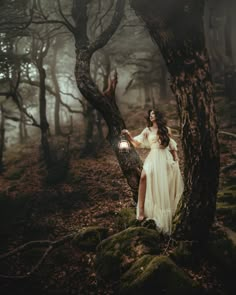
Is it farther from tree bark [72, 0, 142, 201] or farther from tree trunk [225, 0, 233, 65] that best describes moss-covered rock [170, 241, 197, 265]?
tree trunk [225, 0, 233, 65]

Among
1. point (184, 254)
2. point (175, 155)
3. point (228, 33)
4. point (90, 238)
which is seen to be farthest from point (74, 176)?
point (228, 33)

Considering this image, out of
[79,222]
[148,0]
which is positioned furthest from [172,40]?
[79,222]

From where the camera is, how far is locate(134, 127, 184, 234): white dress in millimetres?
5715

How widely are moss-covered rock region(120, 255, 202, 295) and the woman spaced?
3.69ft

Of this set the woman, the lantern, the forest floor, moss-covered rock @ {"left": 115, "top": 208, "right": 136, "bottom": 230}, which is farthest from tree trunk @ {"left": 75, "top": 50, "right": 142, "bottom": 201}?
the forest floor

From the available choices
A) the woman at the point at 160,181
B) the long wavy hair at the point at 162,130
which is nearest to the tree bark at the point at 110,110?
the woman at the point at 160,181

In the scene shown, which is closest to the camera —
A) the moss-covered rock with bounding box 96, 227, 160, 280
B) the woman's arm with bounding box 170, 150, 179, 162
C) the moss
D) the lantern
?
the moss-covered rock with bounding box 96, 227, 160, 280

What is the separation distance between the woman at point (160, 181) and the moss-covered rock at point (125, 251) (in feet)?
1.41

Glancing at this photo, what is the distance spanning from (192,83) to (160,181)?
7.25 ft

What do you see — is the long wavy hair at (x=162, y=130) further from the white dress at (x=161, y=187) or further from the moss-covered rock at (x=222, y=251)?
the moss-covered rock at (x=222, y=251)

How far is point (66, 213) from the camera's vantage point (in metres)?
9.84

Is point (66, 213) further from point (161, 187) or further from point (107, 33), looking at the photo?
point (107, 33)

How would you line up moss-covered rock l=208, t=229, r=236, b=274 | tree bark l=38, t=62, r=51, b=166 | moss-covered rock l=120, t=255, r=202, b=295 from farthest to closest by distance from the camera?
tree bark l=38, t=62, r=51, b=166 → moss-covered rock l=208, t=229, r=236, b=274 → moss-covered rock l=120, t=255, r=202, b=295

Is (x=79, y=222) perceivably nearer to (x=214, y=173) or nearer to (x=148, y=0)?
(x=214, y=173)
